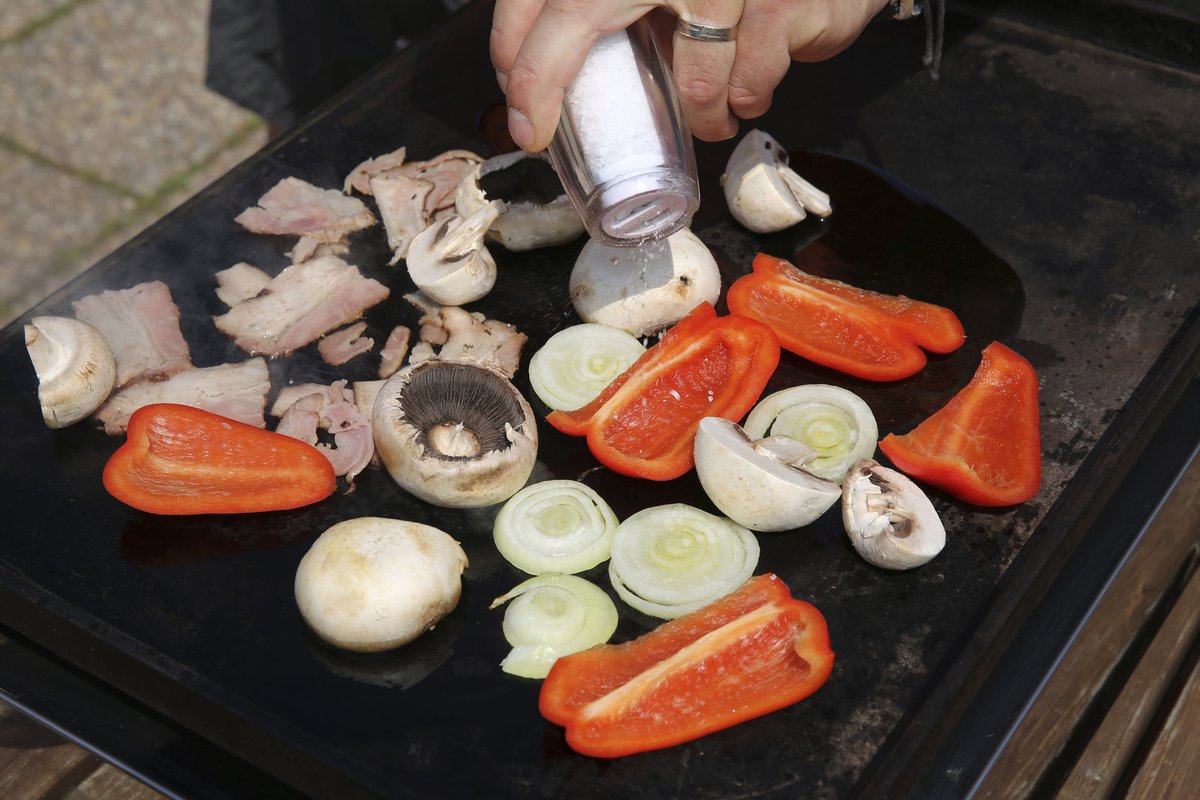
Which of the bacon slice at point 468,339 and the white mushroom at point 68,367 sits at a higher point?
the white mushroom at point 68,367

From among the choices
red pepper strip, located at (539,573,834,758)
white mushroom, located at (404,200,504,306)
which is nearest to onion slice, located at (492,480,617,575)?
red pepper strip, located at (539,573,834,758)

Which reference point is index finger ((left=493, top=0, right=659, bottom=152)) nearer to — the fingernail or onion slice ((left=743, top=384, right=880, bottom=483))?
the fingernail

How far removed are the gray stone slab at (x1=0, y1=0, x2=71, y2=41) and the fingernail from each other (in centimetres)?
418

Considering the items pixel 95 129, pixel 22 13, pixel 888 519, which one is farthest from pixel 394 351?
pixel 22 13

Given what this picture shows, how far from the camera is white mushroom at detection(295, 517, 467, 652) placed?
1881 millimetres

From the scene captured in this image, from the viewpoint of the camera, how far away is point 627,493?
2184 mm

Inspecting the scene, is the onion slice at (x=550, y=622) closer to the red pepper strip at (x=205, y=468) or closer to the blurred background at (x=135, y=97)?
the red pepper strip at (x=205, y=468)

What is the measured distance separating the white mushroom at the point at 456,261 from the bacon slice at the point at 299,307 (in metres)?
0.13

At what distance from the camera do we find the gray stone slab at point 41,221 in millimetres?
4426

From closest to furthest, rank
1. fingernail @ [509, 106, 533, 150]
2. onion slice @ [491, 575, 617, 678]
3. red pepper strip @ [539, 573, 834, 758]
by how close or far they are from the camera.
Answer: red pepper strip @ [539, 573, 834, 758]
onion slice @ [491, 575, 617, 678]
fingernail @ [509, 106, 533, 150]

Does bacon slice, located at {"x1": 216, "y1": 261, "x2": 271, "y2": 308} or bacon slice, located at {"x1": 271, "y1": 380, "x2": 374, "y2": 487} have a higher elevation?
bacon slice, located at {"x1": 216, "y1": 261, "x2": 271, "y2": 308}

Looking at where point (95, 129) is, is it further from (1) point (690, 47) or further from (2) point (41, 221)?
(1) point (690, 47)

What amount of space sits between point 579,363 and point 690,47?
669 mm

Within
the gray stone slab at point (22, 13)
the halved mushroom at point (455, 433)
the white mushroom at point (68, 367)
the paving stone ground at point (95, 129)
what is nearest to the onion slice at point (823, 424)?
the halved mushroom at point (455, 433)
